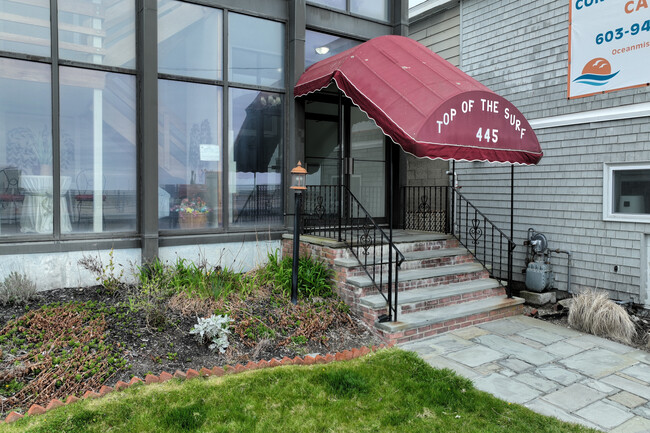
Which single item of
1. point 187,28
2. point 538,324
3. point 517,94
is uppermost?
point 187,28

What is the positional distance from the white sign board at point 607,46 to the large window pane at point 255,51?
4415 mm

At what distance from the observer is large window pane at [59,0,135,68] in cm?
562

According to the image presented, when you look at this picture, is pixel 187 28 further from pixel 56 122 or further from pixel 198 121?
pixel 56 122

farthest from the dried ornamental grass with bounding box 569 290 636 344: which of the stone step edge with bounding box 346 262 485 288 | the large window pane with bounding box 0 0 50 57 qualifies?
the large window pane with bounding box 0 0 50 57

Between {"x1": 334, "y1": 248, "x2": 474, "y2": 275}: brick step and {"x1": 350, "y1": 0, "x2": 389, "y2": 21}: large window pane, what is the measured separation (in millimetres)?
4361

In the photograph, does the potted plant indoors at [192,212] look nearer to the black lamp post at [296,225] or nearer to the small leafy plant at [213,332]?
the black lamp post at [296,225]

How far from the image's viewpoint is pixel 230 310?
16.3 feet

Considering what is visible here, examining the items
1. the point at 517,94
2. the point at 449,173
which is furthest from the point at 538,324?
the point at 517,94

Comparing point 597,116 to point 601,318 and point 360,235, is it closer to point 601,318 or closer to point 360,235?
point 601,318

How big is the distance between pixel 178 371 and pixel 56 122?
355 cm

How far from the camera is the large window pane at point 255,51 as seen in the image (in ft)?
22.2

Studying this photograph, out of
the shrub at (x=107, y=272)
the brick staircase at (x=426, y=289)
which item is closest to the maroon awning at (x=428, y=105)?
the brick staircase at (x=426, y=289)

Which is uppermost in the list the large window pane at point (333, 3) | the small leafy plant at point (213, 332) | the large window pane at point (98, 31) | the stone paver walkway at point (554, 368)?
the large window pane at point (333, 3)

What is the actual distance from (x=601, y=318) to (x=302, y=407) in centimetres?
410
